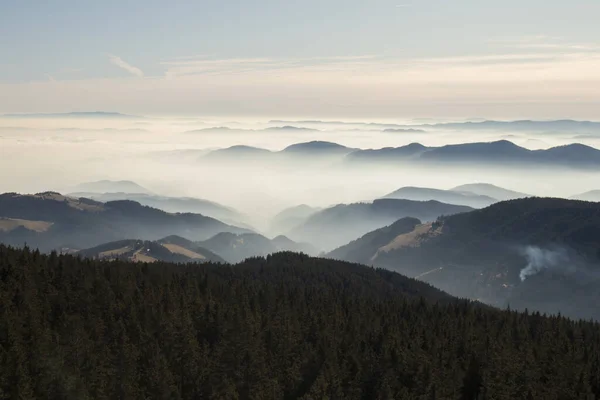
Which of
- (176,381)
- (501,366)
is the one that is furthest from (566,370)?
(176,381)

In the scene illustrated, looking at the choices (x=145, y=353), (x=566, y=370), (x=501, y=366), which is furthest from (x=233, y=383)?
(x=566, y=370)

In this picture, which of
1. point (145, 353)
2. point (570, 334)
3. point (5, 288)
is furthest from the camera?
point (570, 334)

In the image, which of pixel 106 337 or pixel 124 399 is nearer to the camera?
pixel 124 399

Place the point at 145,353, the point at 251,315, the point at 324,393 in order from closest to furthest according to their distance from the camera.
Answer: the point at 324,393 < the point at 145,353 < the point at 251,315

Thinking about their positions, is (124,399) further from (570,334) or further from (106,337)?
(570,334)

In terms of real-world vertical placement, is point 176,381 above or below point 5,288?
below

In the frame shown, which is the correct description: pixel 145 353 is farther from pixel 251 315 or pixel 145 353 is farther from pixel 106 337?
pixel 251 315
